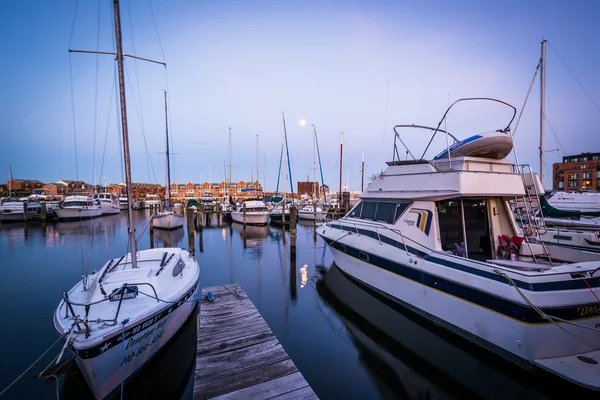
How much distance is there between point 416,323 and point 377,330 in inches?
42.6

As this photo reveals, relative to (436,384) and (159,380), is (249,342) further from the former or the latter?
(436,384)

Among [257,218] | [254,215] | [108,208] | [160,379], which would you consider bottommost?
[160,379]

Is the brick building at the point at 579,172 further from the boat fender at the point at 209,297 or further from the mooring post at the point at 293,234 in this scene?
the boat fender at the point at 209,297

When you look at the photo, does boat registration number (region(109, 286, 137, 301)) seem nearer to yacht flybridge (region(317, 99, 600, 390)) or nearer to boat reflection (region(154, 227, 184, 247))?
yacht flybridge (region(317, 99, 600, 390))

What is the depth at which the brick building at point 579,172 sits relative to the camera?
5541 cm

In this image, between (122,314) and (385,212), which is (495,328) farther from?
(122,314)

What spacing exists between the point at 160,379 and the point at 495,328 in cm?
675

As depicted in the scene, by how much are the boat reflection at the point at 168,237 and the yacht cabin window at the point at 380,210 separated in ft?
50.8

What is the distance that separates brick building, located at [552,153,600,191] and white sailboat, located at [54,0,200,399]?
7423cm

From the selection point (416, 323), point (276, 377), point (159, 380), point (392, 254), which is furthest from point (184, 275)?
point (416, 323)

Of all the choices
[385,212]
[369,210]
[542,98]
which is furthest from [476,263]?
[542,98]

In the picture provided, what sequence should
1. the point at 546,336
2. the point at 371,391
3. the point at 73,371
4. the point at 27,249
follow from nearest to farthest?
the point at 546,336
the point at 371,391
the point at 73,371
the point at 27,249

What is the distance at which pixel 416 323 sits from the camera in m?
7.41

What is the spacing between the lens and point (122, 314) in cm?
482
